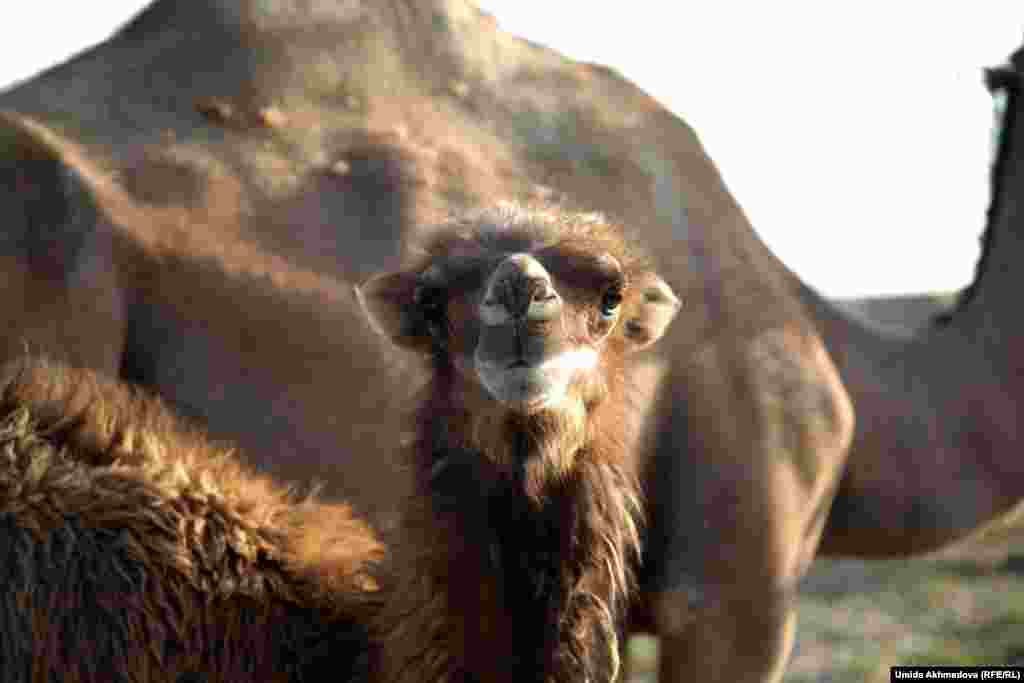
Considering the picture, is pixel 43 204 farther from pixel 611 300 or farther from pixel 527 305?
pixel 527 305

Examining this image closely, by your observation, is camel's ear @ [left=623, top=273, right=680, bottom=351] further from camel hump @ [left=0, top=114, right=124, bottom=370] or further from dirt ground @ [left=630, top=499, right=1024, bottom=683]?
dirt ground @ [left=630, top=499, right=1024, bottom=683]

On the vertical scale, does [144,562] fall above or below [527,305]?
below

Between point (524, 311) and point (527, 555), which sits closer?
point (524, 311)

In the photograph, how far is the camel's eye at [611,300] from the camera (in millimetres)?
2779

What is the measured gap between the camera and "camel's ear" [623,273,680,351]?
302 cm

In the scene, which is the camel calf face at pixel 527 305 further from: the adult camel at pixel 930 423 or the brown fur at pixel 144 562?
the adult camel at pixel 930 423

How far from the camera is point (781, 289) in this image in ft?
16.5

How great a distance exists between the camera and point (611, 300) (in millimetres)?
2799

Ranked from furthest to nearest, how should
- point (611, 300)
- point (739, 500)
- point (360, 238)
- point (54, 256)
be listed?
1. point (739, 500)
2. point (360, 238)
3. point (54, 256)
4. point (611, 300)

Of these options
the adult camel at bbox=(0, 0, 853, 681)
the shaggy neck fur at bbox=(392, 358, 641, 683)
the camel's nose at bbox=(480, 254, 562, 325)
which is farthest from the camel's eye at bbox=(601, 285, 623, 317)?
the adult camel at bbox=(0, 0, 853, 681)

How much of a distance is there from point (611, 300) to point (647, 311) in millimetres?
252

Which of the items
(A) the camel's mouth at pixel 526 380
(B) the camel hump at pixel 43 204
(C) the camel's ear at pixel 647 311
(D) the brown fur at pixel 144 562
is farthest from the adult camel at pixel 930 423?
(A) the camel's mouth at pixel 526 380

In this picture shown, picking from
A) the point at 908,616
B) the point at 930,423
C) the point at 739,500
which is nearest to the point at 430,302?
the point at 739,500

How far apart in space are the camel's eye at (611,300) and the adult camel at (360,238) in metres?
1.36
